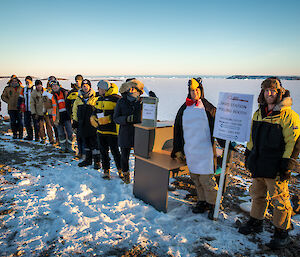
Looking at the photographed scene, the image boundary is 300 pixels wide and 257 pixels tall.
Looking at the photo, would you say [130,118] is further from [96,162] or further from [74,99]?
[74,99]

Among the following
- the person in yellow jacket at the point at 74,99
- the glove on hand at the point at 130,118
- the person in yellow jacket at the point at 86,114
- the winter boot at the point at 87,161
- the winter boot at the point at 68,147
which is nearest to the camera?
the glove on hand at the point at 130,118

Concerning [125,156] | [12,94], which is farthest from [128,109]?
[12,94]

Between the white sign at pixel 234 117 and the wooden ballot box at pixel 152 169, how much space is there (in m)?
0.93

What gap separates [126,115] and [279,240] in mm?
3066

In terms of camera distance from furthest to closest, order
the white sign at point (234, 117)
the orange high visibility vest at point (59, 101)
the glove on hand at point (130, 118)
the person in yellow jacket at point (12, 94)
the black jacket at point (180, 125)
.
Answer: the person in yellow jacket at point (12, 94), the orange high visibility vest at point (59, 101), the glove on hand at point (130, 118), the black jacket at point (180, 125), the white sign at point (234, 117)

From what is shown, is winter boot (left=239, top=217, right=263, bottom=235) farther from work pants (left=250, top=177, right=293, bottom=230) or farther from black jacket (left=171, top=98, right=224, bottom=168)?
black jacket (left=171, top=98, right=224, bottom=168)

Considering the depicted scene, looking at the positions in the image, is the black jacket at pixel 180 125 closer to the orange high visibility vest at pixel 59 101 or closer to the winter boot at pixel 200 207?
the winter boot at pixel 200 207

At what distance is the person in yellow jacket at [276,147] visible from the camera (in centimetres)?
257

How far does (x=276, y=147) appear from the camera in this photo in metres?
2.65

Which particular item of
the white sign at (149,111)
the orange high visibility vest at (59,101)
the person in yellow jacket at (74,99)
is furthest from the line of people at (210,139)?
the orange high visibility vest at (59,101)

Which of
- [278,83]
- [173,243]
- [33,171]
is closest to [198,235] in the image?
[173,243]

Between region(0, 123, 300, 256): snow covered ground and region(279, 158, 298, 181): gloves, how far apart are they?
1.01 m

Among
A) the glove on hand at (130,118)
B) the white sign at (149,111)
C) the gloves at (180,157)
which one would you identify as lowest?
the gloves at (180,157)

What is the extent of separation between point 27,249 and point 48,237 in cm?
27
